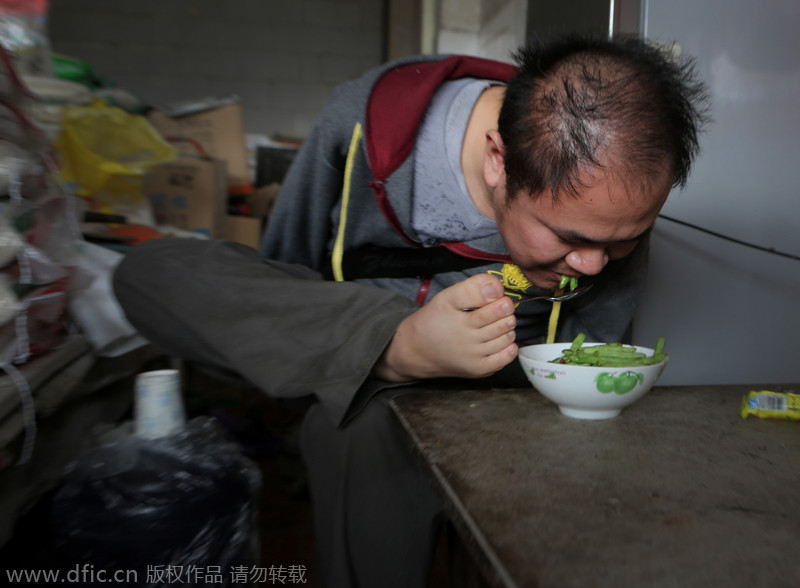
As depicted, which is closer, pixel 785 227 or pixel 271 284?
pixel 271 284

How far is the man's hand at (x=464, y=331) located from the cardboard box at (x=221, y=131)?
6.46 ft

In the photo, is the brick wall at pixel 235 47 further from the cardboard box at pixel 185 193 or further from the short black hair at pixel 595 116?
the short black hair at pixel 595 116

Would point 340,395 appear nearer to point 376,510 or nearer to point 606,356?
point 376,510

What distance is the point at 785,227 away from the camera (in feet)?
3.77

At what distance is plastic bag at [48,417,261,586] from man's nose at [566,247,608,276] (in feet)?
1.90

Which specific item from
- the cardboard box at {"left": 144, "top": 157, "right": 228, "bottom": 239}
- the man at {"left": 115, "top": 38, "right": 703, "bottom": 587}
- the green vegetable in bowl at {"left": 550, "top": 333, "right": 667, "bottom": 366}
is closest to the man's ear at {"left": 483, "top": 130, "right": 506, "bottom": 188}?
the man at {"left": 115, "top": 38, "right": 703, "bottom": 587}

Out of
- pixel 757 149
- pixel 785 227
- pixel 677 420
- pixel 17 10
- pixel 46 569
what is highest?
pixel 17 10

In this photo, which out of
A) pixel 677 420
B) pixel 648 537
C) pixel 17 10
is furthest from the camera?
pixel 17 10

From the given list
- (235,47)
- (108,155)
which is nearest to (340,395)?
(108,155)

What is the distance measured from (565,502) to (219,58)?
12.7 feet

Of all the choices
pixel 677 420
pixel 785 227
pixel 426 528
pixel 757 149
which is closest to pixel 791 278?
pixel 785 227

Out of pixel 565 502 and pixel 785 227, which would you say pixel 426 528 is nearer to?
pixel 565 502

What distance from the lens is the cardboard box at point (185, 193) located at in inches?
73.9

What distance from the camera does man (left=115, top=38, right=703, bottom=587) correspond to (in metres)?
0.69
